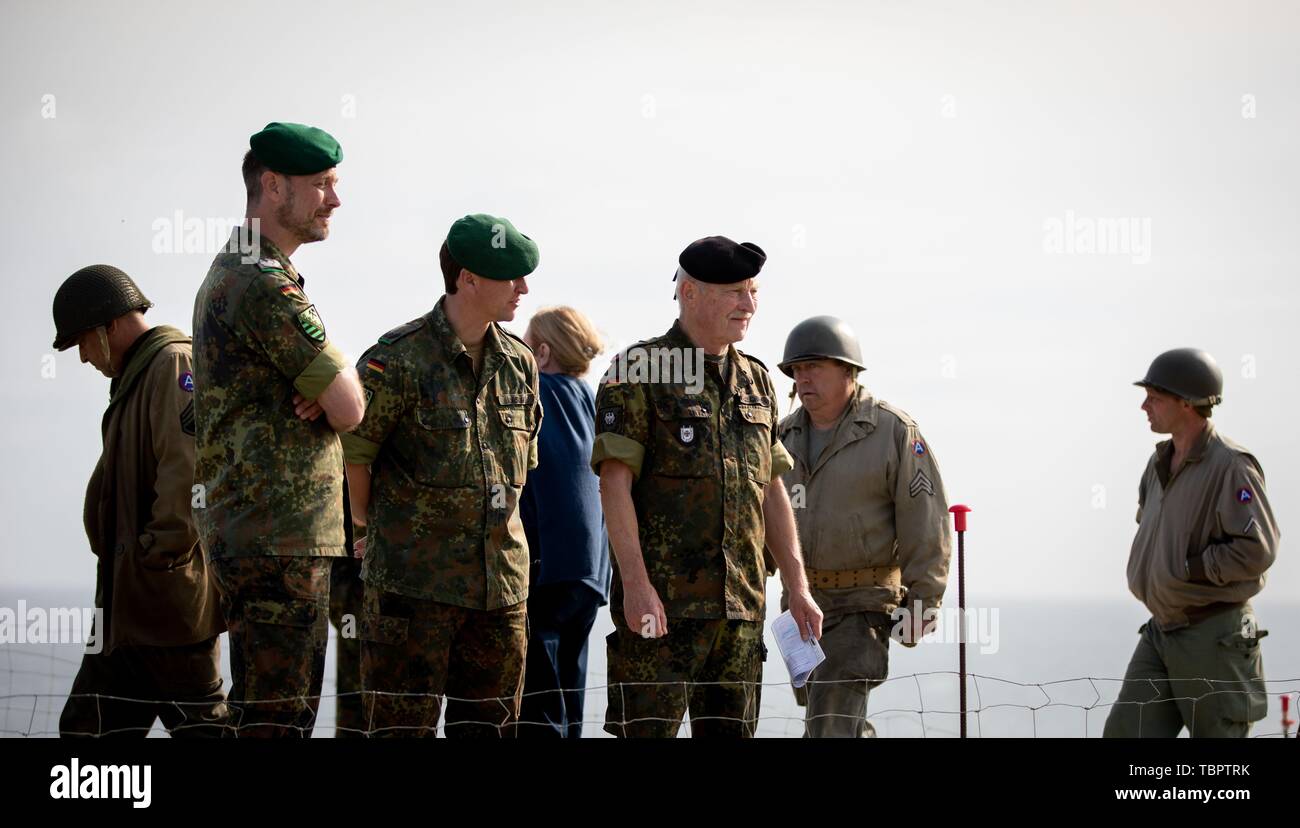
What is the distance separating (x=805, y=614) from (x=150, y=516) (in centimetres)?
256

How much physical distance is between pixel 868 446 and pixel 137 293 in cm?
322

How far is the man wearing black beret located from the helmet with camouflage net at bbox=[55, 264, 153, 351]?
6.72 feet

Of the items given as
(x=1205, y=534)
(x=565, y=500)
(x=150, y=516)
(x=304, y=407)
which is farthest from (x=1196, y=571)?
(x=150, y=516)

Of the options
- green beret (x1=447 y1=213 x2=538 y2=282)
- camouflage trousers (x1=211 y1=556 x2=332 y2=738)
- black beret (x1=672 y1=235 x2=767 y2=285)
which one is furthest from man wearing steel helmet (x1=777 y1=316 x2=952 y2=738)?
camouflage trousers (x1=211 y1=556 x2=332 y2=738)

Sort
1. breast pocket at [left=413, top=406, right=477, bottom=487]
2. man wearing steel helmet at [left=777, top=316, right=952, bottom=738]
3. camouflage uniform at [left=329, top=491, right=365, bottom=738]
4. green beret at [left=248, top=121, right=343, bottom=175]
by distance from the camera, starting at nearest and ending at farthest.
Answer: green beret at [left=248, top=121, right=343, bottom=175] < breast pocket at [left=413, top=406, right=477, bottom=487] < camouflage uniform at [left=329, top=491, right=365, bottom=738] < man wearing steel helmet at [left=777, top=316, right=952, bottom=738]

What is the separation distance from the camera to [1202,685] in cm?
666

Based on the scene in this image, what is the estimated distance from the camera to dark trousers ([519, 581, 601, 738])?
585 centimetres

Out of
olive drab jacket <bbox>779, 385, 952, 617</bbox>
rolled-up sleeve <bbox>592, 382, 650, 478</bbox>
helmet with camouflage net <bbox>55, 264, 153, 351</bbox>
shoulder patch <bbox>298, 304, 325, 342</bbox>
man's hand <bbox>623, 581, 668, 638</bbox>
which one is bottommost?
man's hand <bbox>623, 581, 668, 638</bbox>

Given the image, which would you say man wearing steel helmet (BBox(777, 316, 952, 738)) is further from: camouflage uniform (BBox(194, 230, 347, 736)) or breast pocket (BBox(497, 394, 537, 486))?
camouflage uniform (BBox(194, 230, 347, 736))

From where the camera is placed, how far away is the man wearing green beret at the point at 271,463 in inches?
171

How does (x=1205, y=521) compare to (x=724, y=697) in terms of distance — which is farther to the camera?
(x=1205, y=521)
